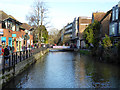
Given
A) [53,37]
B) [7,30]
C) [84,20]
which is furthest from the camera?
[53,37]

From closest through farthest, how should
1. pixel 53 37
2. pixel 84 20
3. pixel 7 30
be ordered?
1. pixel 7 30
2. pixel 84 20
3. pixel 53 37

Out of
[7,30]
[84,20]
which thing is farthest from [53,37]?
[7,30]

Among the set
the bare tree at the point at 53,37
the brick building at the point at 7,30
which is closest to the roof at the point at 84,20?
the bare tree at the point at 53,37

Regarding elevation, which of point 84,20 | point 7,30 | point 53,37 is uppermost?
point 84,20

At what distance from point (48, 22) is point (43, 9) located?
365 centimetres

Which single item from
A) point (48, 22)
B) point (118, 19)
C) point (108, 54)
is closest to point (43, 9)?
point (48, 22)

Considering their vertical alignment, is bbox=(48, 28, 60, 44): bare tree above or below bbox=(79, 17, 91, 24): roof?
below

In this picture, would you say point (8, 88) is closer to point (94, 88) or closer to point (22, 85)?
point (22, 85)

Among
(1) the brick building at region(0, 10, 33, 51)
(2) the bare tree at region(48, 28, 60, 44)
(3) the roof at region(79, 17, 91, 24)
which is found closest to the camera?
(1) the brick building at region(0, 10, 33, 51)

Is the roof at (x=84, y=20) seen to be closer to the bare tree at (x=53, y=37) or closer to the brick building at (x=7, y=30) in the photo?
the bare tree at (x=53, y=37)

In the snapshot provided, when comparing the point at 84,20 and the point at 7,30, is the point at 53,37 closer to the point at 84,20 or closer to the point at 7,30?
the point at 84,20

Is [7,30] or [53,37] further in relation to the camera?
[53,37]

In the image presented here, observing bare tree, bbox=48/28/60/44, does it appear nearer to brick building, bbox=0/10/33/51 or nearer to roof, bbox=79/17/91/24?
roof, bbox=79/17/91/24

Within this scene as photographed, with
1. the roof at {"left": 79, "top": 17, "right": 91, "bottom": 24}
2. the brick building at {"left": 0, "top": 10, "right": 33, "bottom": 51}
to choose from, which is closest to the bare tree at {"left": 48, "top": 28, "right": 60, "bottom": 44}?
the roof at {"left": 79, "top": 17, "right": 91, "bottom": 24}
